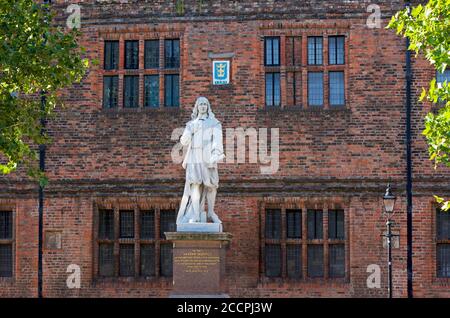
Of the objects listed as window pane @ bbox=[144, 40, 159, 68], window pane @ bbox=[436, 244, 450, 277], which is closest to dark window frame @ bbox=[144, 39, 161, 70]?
window pane @ bbox=[144, 40, 159, 68]

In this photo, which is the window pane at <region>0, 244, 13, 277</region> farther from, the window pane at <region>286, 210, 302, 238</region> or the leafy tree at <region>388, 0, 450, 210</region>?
the leafy tree at <region>388, 0, 450, 210</region>

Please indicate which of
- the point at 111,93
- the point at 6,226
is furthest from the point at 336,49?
the point at 6,226

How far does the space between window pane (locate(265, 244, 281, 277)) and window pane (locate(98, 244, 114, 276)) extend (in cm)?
365

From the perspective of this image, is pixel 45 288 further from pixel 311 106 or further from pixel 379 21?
pixel 379 21

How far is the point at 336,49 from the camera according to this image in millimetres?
22625

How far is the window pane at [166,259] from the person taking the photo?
22500mm

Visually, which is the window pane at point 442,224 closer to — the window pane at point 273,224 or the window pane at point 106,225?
the window pane at point 273,224

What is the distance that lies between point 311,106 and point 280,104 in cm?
73

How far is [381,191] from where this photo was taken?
72.2 ft

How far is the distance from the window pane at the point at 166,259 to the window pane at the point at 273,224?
2323 millimetres

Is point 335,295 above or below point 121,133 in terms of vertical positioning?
below

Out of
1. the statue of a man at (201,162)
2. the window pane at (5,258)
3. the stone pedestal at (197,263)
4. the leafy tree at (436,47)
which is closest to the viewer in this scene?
the leafy tree at (436,47)

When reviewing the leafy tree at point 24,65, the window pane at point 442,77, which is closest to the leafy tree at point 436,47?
the leafy tree at point 24,65

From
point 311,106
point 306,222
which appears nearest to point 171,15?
point 311,106
